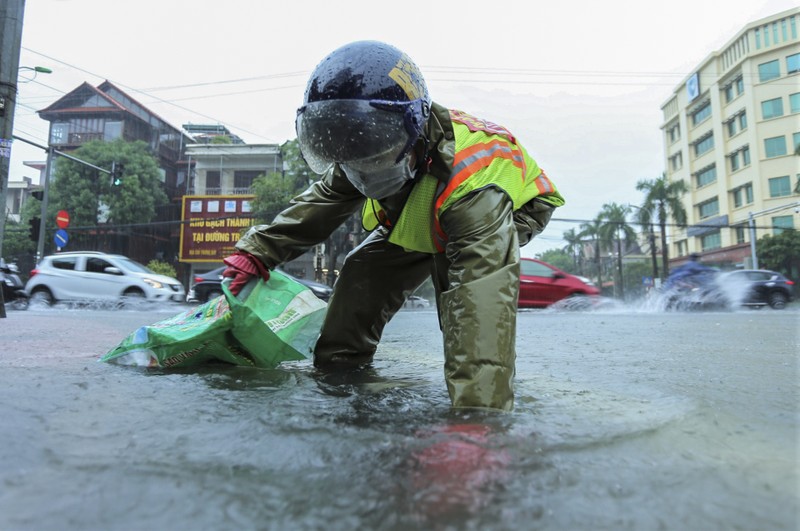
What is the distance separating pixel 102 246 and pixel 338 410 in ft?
107

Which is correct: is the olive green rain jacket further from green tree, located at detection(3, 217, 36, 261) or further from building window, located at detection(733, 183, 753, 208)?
building window, located at detection(733, 183, 753, 208)

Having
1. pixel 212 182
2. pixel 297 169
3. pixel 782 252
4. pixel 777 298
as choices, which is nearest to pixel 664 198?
pixel 782 252

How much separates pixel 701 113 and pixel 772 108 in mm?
7608

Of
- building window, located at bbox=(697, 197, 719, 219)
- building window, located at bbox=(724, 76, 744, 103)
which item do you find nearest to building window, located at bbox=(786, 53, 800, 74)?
building window, located at bbox=(724, 76, 744, 103)

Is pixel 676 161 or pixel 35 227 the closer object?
pixel 35 227

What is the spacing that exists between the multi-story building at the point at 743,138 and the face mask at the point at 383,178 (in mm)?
31800

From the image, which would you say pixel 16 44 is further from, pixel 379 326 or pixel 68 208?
pixel 68 208

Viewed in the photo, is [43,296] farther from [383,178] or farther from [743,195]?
[743,195]

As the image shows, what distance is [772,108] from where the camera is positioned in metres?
32.6

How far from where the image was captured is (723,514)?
774 mm

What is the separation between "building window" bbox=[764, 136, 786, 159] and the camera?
1257 inches

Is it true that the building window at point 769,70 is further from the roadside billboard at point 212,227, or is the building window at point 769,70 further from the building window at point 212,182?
the building window at point 212,182

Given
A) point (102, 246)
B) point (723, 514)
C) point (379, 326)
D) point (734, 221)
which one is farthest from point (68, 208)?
point (734, 221)

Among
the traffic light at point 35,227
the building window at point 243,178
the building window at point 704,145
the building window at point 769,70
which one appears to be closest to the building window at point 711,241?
the building window at point 704,145
